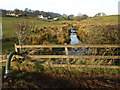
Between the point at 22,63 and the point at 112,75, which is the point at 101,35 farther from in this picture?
the point at 22,63

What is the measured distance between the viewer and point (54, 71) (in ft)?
22.8

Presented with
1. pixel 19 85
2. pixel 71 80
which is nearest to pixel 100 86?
pixel 71 80

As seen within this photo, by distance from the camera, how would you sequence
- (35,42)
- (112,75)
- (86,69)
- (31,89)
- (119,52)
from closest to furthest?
(31,89) < (112,75) < (86,69) < (119,52) < (35,42)

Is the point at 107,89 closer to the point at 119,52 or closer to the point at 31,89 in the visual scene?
the point at 31,89

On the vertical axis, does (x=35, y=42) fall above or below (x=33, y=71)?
above

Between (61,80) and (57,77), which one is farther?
(57,77)

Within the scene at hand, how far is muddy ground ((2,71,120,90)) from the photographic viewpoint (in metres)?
5.61

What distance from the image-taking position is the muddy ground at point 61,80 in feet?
18.4

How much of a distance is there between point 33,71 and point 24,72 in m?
0.46

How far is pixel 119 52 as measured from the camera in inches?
471

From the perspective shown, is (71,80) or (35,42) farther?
(35,42)

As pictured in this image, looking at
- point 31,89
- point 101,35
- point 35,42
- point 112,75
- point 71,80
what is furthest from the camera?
point 35,42

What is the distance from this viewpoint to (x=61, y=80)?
6098 millimetres

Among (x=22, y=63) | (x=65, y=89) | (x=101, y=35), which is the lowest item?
(x=65, y=89)
